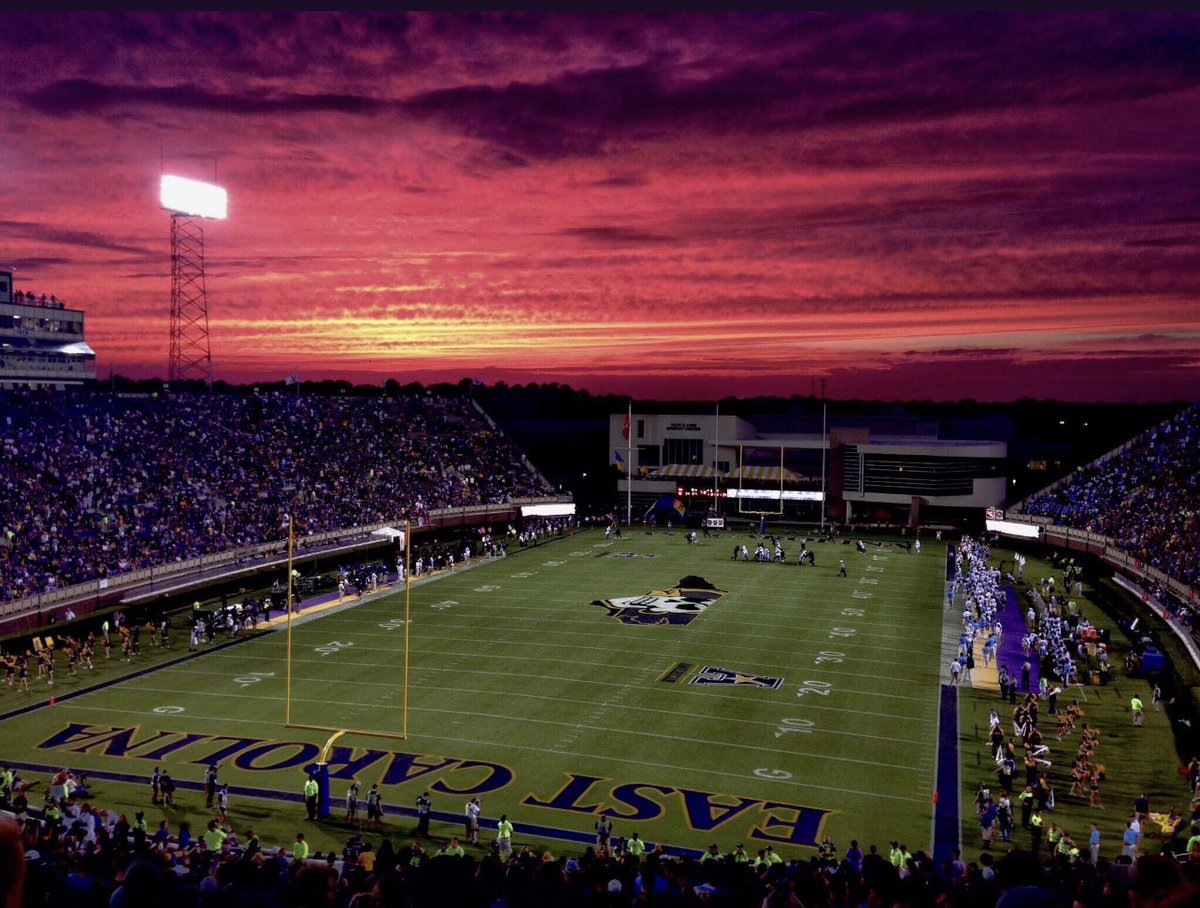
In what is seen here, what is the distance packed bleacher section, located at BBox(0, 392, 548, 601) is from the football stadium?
211 mm

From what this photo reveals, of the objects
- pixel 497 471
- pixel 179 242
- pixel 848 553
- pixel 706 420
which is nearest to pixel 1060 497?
pixel 848 553

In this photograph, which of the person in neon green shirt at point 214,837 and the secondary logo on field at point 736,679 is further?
the secondary logo on field at point 736,679

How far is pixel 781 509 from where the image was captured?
7394 centimetres

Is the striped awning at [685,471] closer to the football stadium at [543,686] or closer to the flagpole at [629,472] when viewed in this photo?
the flagpole at [629,472]

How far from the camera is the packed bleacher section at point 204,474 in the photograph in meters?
37.9

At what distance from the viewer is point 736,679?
93.6 feet

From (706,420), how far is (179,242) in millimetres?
40189

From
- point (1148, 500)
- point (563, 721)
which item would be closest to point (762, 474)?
point (1148, 500)

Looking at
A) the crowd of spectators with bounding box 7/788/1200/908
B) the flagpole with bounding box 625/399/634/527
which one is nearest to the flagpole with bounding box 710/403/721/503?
the flagpole with bounding box 625/399/634/527

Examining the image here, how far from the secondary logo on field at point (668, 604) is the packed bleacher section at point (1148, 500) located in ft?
57.8

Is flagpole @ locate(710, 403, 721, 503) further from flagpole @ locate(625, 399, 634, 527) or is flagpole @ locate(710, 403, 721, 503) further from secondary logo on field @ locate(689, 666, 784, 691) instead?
secondary logo on field @ locate(689, 666, 784, 691)

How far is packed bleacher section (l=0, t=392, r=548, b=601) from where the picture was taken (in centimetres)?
3788

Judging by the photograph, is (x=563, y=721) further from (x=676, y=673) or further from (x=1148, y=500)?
(x=1148, y=500)

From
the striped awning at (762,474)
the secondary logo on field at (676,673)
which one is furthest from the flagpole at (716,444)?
the secondary logo on field at (676,673)
